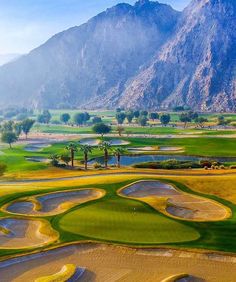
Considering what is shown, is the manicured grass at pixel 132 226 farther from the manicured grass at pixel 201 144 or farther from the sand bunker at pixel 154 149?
the sand bunker at pixel 154 149

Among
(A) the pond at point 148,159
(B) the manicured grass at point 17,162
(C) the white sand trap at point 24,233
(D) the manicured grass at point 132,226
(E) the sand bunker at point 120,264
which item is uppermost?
(D) the manicured grass at point 132,226

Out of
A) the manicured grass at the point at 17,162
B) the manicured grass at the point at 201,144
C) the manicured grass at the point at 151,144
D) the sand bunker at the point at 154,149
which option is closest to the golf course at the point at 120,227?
the manicured grass at the point at 17,162

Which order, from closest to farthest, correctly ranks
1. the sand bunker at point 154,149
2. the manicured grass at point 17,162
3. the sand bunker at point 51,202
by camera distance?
the sand bunker at point 51,202
the manicured grass at point 17,162
the sand bunker at point 154,149

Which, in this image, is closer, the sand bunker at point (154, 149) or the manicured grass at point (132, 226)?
the manicured grass at point (132, 226)

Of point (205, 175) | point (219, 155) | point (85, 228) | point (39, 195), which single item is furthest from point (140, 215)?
point (219, 155)

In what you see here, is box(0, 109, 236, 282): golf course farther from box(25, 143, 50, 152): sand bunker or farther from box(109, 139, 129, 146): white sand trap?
box(109, 139, 129, 146): white sand trap

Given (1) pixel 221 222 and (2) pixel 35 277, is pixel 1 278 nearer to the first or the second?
(2) pixel 35 277
